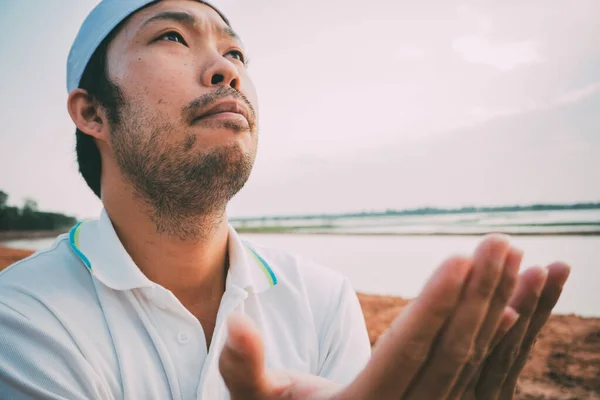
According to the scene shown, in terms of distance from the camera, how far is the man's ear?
70.5 inches

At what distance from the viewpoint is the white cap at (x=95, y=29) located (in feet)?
5.65

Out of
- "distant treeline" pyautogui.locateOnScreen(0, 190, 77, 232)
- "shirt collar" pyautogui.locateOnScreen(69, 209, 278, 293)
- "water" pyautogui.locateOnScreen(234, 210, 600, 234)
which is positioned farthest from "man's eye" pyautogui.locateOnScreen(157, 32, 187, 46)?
"distant treeline" pyautogui.locateOnScreen(0, 190, 77, 232)

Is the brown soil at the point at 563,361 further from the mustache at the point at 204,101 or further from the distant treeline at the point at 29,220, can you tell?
the distant treeline at the point at 29,220

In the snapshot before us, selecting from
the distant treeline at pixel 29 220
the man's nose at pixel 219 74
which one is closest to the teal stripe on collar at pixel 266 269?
the man's nose at pixel 219 74

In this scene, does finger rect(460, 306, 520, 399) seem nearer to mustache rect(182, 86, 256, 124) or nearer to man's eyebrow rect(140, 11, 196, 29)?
mustache rect(182, 86, 256, 124)

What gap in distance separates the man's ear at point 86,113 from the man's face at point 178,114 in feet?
0.49

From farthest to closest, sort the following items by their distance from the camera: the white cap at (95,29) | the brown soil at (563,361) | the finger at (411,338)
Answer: the brown soil at (563,361), the white cap at (95,29), the finger at (411,338)

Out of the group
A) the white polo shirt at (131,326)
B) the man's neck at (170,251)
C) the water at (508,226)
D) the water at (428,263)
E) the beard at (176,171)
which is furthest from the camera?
the water at (508,226)

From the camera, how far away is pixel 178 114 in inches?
60.2

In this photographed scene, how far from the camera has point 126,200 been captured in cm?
166

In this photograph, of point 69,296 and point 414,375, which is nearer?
point 414,375

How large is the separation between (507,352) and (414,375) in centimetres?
25

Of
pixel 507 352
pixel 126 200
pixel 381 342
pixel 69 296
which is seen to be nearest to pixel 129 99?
pixel 126 200

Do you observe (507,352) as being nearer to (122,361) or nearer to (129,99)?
Answer: (122,361)
